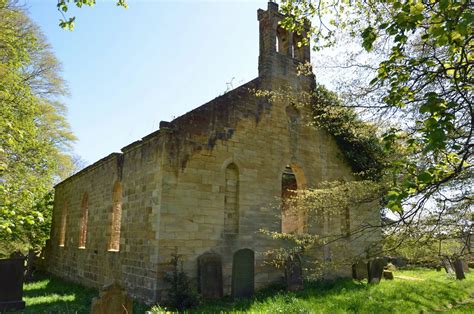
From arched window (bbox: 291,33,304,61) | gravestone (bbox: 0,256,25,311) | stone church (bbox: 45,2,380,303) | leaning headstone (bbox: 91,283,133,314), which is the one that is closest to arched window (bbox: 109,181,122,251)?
stone church (bbox: 45,2,380,303)

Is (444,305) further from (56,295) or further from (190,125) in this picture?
(56,295)

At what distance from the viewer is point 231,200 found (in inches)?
433

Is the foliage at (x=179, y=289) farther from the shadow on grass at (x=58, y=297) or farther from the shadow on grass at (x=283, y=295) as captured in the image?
the shadow on grass at (x=58, y=297)

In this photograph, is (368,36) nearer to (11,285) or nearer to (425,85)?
(425,85)

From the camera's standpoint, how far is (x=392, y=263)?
1977 cm

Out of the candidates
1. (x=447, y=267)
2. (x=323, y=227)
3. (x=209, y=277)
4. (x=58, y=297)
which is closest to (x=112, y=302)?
(x=209, y=277)

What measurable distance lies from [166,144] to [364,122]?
16.7ft

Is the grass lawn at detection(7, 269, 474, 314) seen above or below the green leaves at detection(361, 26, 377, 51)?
below

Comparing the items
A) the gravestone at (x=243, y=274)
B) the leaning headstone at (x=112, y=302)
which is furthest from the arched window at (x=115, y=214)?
the leaning headstone at (x=112, y=302)

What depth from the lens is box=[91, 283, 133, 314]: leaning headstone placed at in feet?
18.9

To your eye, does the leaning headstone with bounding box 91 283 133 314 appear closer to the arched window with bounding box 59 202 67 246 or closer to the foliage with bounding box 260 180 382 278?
the foliage with bounding box 260 180 382 278

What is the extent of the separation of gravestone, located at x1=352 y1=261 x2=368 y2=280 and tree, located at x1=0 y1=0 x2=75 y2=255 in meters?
10.5

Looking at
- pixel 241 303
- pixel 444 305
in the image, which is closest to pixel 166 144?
pixel 241 303

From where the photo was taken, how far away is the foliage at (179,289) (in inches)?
347
